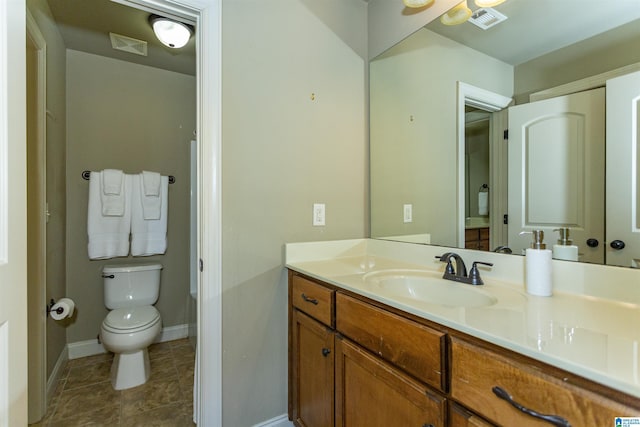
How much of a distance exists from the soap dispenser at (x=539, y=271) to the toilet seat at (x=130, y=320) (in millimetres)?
2152

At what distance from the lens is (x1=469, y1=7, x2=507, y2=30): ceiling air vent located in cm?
124

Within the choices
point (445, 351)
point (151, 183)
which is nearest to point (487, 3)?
point (445, 351)

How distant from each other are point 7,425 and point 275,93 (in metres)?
1.48

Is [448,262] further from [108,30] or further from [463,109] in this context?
[108,30]

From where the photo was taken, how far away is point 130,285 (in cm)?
236

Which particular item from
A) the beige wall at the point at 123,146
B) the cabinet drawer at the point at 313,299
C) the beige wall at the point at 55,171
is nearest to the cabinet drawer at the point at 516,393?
the cabinet drawer at the point at 313,299

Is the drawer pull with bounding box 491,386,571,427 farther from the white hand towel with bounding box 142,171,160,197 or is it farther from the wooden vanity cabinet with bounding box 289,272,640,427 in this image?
the white hand towel with bounding box 142,171,160,197

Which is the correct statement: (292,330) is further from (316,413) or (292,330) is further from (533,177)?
(533,177)

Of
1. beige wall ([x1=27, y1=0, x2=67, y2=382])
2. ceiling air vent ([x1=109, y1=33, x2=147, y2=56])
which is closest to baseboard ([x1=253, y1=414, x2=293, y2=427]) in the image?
beige wall ([x1=27, y1=0, x2=67, y2=382])

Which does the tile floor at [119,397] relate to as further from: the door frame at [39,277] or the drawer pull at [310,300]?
the drawer pull at [310,300]

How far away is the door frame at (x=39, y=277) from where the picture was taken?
1596mm

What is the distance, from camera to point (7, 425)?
76cm

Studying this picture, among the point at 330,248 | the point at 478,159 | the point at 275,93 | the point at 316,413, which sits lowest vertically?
the point at 316,413

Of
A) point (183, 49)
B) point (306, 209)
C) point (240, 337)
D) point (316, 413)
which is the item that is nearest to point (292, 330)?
point (240, 337)
